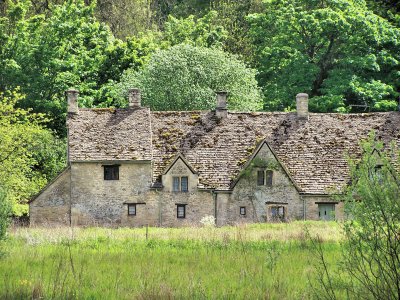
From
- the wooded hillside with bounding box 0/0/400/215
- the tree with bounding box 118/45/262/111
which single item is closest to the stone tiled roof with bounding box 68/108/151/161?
the wooded hillside with bounding box 0/0/400/215

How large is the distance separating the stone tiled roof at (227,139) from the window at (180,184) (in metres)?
0.88

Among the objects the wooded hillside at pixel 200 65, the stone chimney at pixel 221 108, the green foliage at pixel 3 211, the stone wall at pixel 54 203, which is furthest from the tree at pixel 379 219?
the wooded hillside at pixel 200 65

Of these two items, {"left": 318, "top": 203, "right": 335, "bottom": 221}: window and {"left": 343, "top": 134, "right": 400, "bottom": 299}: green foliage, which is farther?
{"left": 318, "top": 203, "right": 335, "bottom": 221}: window

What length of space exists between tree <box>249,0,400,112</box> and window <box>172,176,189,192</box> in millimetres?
16150

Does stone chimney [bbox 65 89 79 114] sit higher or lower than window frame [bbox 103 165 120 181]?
higher

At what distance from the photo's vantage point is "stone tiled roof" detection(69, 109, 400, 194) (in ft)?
152

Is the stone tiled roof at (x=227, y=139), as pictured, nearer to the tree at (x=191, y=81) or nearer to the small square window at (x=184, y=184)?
the small square window at (x=184, y=184)

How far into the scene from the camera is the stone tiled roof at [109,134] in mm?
45969

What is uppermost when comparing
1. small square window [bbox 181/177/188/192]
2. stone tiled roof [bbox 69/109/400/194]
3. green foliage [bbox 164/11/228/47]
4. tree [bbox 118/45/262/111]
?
green foliage [bbox 164/11/228/47]

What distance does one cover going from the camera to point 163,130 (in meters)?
48.8

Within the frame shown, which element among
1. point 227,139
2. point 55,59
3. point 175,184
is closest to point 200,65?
point 55,59

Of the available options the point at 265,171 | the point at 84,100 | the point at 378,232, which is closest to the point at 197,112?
the point at 265,171

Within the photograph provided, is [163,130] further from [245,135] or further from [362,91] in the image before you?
[362,91]

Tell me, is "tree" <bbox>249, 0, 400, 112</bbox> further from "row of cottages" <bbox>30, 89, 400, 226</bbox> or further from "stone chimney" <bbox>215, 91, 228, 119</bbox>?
"row of cottages" <bbox>30, 89, 400, 226</bbox>
